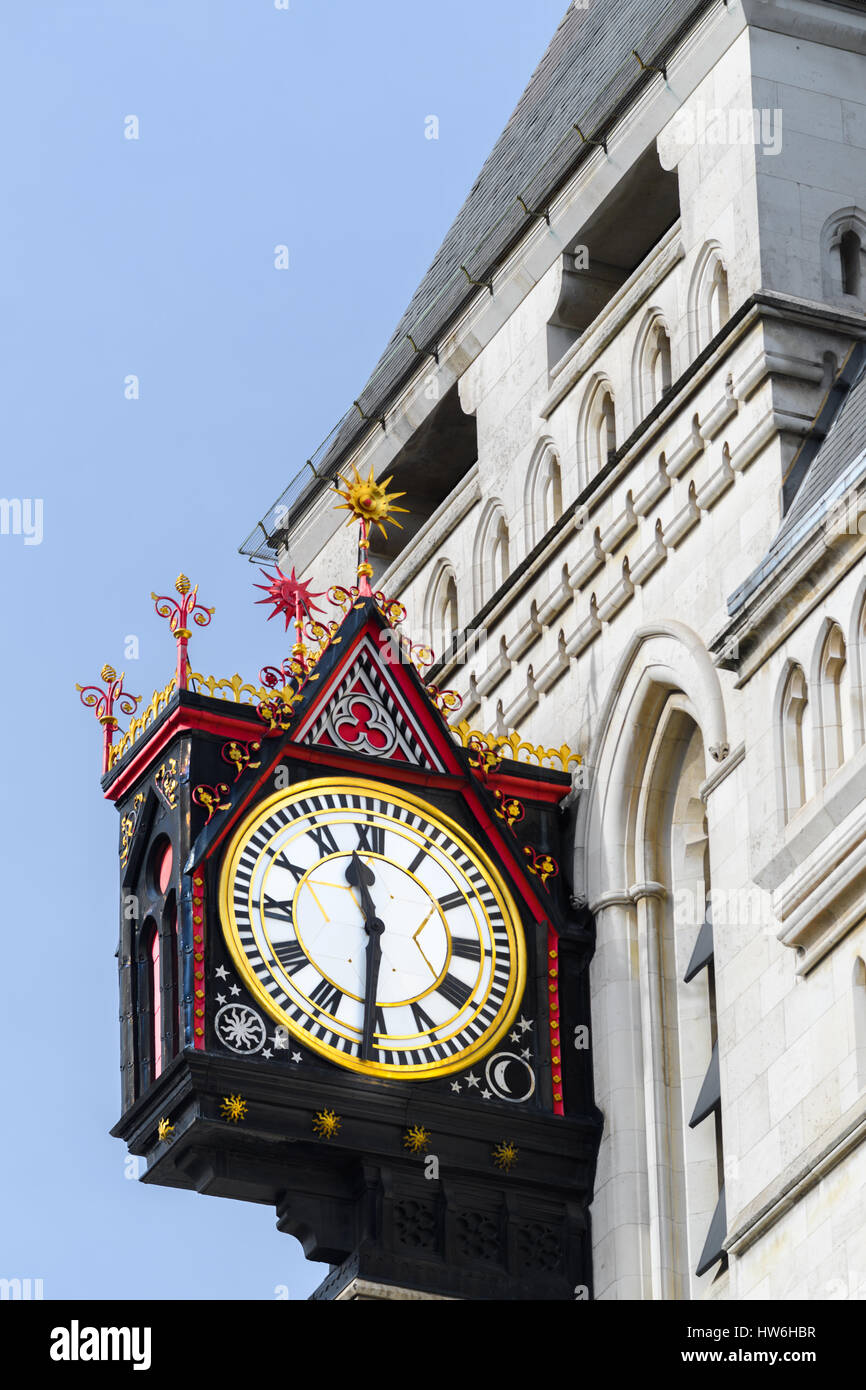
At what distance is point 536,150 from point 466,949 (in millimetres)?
9735

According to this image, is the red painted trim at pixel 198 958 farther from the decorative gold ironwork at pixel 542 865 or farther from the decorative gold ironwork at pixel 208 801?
the decorative gold ironwork at pixel 542 865

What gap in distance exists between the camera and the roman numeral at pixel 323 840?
103 ft

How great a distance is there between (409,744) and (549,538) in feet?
10.6

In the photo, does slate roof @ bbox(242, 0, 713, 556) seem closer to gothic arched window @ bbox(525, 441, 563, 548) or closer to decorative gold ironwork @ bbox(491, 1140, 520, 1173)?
gothic arched window @ bbox(525, 441, 563, 548)

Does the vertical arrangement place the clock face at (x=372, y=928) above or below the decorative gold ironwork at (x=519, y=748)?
below

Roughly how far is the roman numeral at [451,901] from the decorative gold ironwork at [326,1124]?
7.48ft

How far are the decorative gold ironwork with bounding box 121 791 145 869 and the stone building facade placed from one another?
364cm

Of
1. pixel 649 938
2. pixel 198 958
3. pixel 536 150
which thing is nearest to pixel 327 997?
pixel 198 958

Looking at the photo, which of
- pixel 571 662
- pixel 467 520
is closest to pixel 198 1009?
pixel 571 662

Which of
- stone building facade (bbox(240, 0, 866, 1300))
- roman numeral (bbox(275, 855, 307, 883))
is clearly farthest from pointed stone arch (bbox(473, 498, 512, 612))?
roman numeral (bbox(275, 855, 307, 883))

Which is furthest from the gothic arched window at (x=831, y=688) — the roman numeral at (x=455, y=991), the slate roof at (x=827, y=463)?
the roman numeral at (x=455, y=991)

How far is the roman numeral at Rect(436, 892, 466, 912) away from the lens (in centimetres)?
3158

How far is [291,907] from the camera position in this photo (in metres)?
30.8

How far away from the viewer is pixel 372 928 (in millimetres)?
31094
